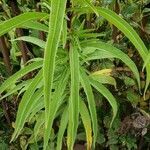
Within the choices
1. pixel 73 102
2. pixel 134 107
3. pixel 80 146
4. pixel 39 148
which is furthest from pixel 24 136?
pixel 73 102

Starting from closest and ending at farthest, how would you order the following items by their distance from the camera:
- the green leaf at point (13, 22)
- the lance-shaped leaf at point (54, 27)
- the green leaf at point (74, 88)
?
1. the lance-shaped leaf at point (54, 27)
2. the green leaf at point (13, 22)
3. the green leaf at point (74, 88)

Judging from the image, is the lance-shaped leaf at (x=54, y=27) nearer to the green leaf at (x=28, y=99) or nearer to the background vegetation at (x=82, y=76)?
the background vegetation at (x=82, y=76)

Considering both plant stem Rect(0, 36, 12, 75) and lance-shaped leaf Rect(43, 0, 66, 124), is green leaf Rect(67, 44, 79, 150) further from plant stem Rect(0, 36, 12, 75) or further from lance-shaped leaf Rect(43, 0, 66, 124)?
plant stem Rect(0, 36, 12, 75)

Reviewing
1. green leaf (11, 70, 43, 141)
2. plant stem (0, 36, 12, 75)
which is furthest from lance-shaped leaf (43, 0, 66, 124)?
plant stem (0, 36, 12, 75)

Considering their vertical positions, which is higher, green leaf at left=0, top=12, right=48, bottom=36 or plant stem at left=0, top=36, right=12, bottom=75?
plant stem at left=0, top=36, right=12, bottom=75

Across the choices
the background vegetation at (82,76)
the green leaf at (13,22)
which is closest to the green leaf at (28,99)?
the background vegetation at (82,76)

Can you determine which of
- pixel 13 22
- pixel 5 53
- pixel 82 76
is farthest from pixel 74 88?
pixel 5 53

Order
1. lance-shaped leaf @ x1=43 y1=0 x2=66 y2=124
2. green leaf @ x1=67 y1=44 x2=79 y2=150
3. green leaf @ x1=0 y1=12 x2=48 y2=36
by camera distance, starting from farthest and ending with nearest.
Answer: green leaf @ x1=67 y1=44 x2=79 y2=150
green leaf @ x1=0 y1=12 x2=48 y2=36
lance-shaped leaf @ x1=43 y1=0 x2=66 y2=124

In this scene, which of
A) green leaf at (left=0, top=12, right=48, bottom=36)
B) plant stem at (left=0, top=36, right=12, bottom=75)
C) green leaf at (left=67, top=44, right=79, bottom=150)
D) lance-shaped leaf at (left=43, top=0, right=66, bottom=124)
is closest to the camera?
lance-shaped leaf at (left=43, top=0, right=66, bottom=124)

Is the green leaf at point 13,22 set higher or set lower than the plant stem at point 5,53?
lower

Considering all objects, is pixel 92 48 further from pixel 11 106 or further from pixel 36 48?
pixel 11 106

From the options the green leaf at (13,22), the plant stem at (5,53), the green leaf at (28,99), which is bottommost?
the green leaf at (28,99)
